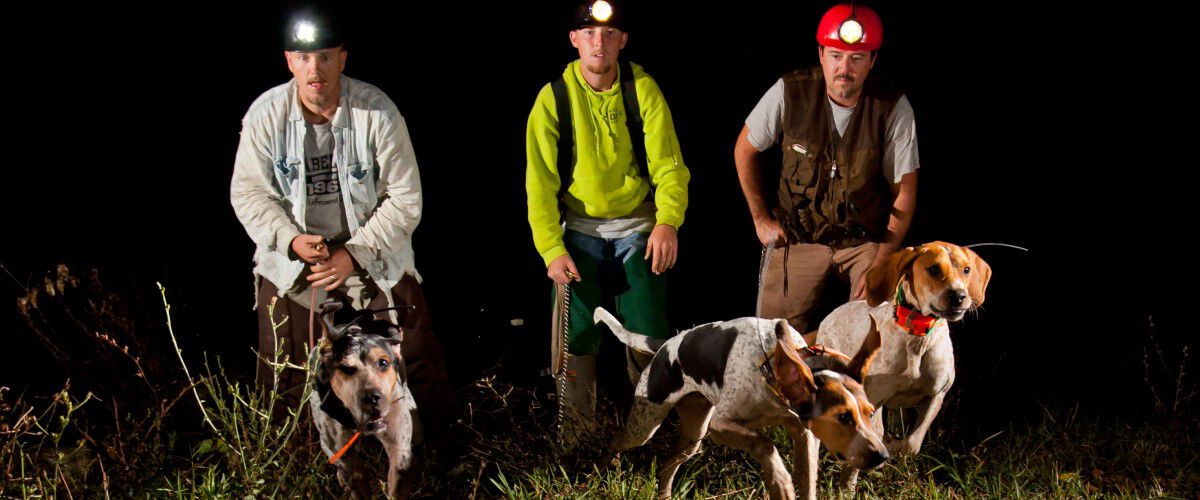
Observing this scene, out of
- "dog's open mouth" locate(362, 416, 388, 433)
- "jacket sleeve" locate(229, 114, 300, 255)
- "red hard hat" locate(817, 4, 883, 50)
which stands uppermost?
"red hard hat" locate(817, 4, 883, 50)

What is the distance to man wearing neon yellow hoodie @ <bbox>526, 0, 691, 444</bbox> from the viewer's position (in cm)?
541

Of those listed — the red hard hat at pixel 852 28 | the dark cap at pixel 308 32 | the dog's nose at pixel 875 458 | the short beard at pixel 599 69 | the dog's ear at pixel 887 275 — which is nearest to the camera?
the dog's nose at pixel 875 458

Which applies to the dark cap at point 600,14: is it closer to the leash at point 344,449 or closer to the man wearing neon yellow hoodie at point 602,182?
the man wearing neon yellow hoodie at point 602,182

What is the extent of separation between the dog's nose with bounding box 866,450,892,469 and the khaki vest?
2.01 metres

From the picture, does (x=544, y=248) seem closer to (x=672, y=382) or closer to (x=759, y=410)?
(x=672, y=382)

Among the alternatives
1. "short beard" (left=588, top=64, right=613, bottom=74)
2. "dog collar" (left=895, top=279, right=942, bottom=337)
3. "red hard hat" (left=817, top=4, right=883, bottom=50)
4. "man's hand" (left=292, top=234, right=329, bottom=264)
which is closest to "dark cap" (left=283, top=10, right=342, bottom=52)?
"man's hand" (left=292, top=234, right=329, bottom=264)

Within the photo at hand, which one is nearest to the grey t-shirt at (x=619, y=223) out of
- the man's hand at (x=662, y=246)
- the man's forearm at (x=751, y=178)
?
the man's hand at (x=662, y=246)

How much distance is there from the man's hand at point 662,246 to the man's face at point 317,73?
1.53 meters

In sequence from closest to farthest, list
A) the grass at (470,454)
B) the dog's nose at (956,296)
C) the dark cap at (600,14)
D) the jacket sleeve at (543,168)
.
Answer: the dog's nose at (956,296) < the grass at (470,454) < the dark cap at (600,14) < the jacket sleeve at (543,168)

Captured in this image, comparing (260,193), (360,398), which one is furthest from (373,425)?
(260,193)

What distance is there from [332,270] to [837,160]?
2272 mm

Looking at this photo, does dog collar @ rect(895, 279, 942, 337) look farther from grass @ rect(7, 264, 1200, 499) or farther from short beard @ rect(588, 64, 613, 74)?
short beard @ rect(588, 64, 613, 74)

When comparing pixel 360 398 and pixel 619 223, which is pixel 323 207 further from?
pixel 619 223

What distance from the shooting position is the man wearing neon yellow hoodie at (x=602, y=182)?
5414 mm
